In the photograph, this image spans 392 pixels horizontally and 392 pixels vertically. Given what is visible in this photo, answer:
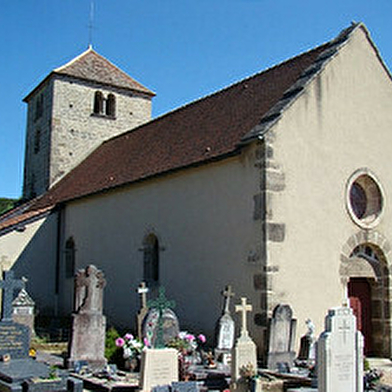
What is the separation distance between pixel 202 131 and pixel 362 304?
273 inches

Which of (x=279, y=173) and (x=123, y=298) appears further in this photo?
(x=123, y=298)

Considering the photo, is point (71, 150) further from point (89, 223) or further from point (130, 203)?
point (130, 203)

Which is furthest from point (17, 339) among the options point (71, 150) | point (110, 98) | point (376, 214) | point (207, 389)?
point (110, 98)

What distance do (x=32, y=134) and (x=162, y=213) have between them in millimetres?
15689

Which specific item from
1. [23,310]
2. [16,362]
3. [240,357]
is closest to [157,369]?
[240,357]

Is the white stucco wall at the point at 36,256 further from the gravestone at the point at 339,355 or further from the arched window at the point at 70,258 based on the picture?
the gravestone at the point at 339,355

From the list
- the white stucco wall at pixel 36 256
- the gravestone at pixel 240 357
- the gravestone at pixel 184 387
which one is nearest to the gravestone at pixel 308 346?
the gravestone at pixel 240 357

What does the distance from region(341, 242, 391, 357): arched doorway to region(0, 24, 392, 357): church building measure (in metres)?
0.03

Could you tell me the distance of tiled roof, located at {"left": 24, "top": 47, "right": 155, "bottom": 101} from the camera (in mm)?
27250

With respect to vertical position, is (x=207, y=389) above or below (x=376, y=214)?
below

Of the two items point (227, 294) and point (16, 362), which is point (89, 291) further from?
point (227, 294)

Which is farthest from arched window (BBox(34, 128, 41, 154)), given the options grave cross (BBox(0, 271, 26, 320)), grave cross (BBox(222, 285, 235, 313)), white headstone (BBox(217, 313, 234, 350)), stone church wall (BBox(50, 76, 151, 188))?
white headstone (BBox(217, 313, 234, 350))

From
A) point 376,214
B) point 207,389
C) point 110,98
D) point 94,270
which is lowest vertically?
point 207,389

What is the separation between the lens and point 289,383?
9.84 m
